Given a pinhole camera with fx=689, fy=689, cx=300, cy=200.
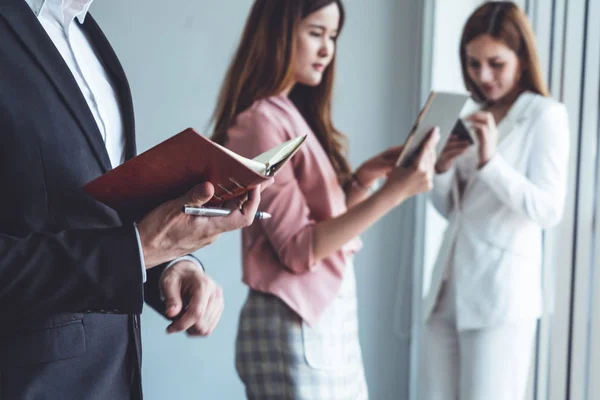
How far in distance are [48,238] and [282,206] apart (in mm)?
752

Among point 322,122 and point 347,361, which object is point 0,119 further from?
point 322,122

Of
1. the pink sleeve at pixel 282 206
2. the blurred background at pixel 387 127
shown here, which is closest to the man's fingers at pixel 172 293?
the pink sleeve at pixel 282 206

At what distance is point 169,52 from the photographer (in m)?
2.26

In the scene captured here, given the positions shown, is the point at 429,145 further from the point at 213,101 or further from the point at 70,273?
the point at 70,273

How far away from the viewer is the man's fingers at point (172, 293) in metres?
0.92

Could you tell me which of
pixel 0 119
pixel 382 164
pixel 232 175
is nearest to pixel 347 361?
pixel 382 164

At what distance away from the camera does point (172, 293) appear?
948mm

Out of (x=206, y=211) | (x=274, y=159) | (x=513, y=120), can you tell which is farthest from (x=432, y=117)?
(x=206, y=211)

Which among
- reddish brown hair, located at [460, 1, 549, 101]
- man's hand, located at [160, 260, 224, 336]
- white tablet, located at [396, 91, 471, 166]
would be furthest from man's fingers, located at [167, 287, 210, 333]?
reddish brown hair, located at [460, 1, 549, 101]

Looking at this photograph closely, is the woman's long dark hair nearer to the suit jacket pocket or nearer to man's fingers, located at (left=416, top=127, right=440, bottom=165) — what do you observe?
man's fingers, located at (left=416, top=127, right=440, bottom=165)

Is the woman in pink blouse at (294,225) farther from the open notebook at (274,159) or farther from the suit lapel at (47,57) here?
the suit lapel at (47,57)

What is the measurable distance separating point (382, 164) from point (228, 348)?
3.20ft

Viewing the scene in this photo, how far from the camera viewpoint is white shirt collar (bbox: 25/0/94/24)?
902mm

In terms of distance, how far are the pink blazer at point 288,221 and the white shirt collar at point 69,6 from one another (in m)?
0.57
